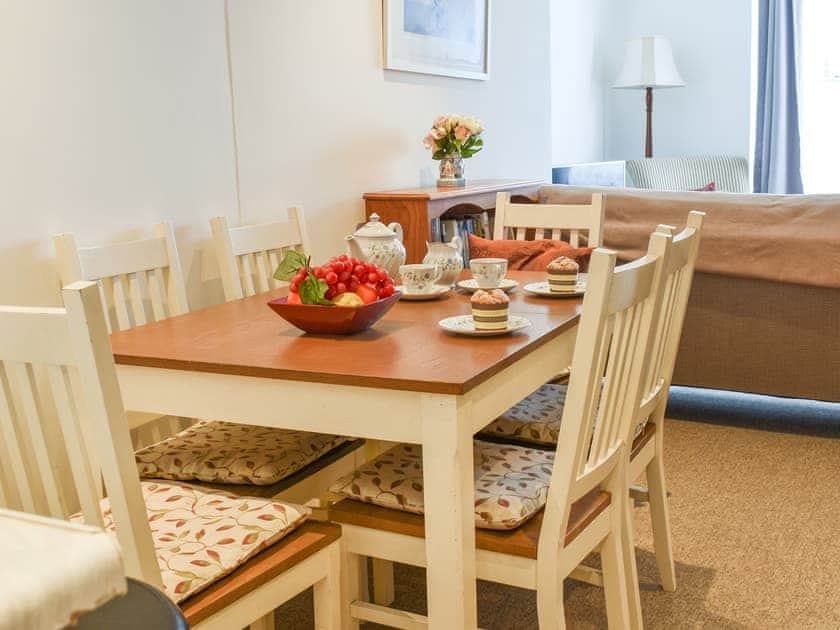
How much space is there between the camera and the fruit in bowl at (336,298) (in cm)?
190

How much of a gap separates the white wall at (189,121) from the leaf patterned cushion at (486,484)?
1.01m

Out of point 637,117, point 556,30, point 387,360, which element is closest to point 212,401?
point 387,360

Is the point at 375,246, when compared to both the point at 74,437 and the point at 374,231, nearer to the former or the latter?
the point at 374,231

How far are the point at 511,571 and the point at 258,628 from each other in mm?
580

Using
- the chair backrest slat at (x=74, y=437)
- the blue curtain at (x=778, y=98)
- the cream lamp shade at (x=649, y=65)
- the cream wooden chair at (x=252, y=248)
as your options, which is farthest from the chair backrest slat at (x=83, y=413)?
the blue curtain at (x=778, y=98)

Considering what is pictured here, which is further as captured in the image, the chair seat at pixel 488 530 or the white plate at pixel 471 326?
the white plate at pixel 471 326

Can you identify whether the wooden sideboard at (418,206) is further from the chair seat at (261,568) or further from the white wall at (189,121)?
the chair seat at (261,568)

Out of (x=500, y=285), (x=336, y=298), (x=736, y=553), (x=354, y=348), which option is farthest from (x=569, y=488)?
(x=736, y=553)

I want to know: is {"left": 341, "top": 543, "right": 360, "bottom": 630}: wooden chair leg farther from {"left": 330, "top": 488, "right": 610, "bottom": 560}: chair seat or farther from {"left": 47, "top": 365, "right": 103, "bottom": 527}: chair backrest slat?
{"left": 47, "top": 365, "right": 103, "bottom": 527}: chair backrest slat

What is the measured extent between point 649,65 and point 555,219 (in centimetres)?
395

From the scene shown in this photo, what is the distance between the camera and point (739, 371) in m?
3.56

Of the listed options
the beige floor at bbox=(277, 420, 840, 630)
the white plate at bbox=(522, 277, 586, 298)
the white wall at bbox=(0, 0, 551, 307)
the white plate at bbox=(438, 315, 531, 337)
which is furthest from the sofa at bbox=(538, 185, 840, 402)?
the white plate at bbox=(438, 315, 531, 337)

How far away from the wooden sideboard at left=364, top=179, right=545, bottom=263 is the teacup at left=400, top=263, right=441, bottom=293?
1062 mm

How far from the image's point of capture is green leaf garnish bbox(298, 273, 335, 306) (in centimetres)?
192
